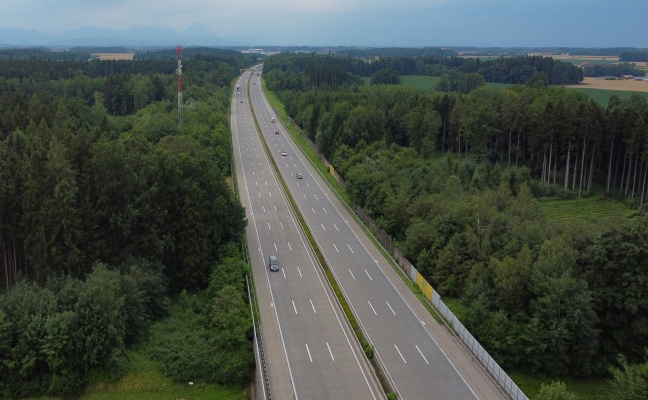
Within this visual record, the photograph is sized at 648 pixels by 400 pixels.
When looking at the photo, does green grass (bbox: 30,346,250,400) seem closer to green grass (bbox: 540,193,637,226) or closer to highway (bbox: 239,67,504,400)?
highway (bbox: 239,67,504,400)

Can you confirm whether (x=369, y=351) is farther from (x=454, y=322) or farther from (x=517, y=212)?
(x=517, y=212)

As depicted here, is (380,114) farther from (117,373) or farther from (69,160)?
(117,373)

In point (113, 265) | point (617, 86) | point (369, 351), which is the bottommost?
point (369, 351)

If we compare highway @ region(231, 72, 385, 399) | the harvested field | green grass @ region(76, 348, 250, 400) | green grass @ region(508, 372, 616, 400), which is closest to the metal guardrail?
green grass @ region(508, 372, 616, 400)

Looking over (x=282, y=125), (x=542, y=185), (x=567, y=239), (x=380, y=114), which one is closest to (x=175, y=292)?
(x=567, y=239)

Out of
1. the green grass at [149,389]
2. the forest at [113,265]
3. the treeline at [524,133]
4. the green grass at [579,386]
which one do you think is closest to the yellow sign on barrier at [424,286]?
the green grass at [579,386]

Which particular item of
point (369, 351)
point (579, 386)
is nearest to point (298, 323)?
point (369, 351)

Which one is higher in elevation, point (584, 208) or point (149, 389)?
point (584, 208)
